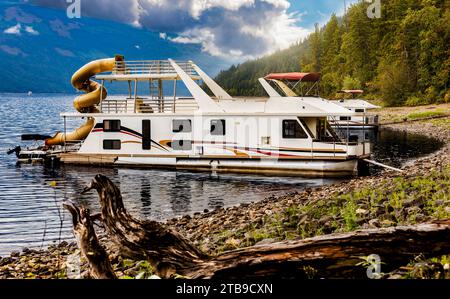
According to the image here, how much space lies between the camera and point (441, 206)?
9.31 metres

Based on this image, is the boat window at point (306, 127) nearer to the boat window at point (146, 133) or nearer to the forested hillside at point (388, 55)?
the boat window at point (146, 133)

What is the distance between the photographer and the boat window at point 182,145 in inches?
996

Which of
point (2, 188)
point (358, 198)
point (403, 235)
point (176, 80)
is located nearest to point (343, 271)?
point (403, 235)

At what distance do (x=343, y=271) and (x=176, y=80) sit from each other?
2304 cm

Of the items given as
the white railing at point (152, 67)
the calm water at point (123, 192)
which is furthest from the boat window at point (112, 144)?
the white railing at point (152, 67)

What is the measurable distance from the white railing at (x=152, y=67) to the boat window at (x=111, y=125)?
120 inches

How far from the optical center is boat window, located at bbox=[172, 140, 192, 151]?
83.0ft

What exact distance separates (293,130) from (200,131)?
493 cm

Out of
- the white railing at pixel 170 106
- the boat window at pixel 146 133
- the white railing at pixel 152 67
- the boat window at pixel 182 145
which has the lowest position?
the boat window at pixel 182 145

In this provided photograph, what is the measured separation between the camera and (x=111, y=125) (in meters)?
26.6

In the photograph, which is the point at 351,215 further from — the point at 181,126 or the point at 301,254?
the point at 181,126

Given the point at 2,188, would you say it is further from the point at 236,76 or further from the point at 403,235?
the point at 236,76

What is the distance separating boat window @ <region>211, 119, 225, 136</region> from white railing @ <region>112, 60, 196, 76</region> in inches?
162

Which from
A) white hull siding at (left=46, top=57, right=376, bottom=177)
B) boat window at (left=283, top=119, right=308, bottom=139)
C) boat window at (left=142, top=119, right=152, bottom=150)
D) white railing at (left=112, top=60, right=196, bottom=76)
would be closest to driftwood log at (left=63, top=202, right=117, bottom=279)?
white hull siding at (left=46, top=57, right=376, bottom=177)
